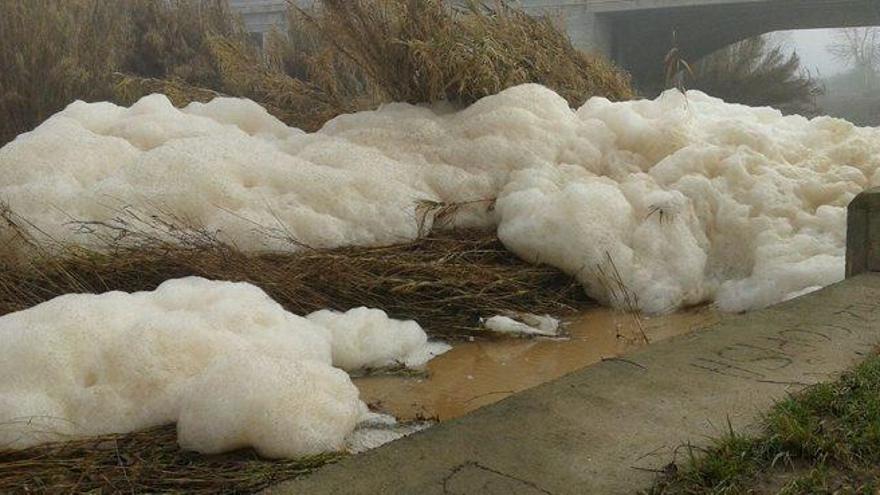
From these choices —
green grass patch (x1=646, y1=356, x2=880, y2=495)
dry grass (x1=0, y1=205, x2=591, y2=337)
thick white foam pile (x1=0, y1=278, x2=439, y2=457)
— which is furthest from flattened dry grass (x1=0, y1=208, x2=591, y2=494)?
green grass patch (x1=646, y1=356, x2=880, y2=495)

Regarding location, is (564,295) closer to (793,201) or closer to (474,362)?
(474,362)

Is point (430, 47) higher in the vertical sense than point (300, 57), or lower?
higher

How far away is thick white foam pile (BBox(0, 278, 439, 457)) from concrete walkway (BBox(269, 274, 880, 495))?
0.51m

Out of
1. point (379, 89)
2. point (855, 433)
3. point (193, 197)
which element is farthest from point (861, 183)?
point (193, 197)

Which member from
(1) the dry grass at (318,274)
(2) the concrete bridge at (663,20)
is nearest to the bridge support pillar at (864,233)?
(1) the dry grass at (318,274)

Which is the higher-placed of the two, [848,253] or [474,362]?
[848,253]

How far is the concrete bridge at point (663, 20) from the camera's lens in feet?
57.9

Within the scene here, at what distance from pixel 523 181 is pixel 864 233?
5.50 feet

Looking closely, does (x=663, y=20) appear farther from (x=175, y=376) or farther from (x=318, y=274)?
(x=175, y=376)

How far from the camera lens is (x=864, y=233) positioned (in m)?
3.45

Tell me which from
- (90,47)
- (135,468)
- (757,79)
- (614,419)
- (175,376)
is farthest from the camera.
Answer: (757,79)

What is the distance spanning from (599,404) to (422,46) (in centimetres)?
316

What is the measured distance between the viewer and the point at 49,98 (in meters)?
7.24

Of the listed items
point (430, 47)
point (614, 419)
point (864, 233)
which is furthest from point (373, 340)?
point (430, 47)
